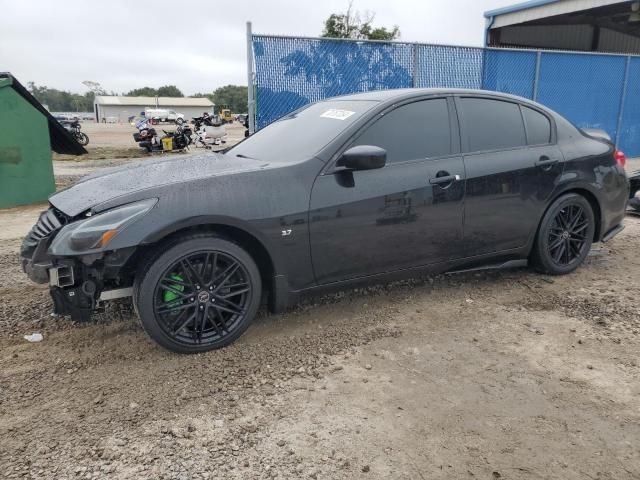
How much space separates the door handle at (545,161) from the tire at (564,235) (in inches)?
13.1

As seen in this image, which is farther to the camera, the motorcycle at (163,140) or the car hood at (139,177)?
the motorcycle at (163,140)

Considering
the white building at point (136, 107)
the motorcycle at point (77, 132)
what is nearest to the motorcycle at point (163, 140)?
the motorcycle at point (77, 132)

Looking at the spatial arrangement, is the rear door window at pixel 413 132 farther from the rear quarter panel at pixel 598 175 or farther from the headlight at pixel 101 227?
the headlight at pixel 101 227

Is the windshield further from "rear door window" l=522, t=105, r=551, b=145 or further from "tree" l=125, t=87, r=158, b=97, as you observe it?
"tree" l=125, t=87, r=158, b=97

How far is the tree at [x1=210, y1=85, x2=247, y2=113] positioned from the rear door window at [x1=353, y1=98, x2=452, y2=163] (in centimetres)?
10535

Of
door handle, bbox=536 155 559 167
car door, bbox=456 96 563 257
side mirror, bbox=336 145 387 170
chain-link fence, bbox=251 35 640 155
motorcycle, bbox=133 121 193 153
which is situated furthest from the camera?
motorcycle, bbox=133 121 193 153

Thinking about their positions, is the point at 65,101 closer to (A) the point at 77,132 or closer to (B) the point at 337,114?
(A) the point at 77,132

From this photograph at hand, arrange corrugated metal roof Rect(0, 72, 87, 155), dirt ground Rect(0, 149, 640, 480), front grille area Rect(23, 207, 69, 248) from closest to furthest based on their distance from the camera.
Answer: dirt ground Rect(0, 149, 640, 480) → front grille area Rect(23, 207, 69, 248) → corrugated metal roof Rect(0, 72, 87, 155)

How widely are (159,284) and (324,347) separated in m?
Result: 1.13

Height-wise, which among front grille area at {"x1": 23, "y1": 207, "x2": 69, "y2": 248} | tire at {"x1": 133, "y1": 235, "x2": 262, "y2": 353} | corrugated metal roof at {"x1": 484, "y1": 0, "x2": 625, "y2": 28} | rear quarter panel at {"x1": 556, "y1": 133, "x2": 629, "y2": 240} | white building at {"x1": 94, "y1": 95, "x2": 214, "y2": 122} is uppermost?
white building at {"x1": 94, "y1": 95, "x2": 214, "y2": 122}

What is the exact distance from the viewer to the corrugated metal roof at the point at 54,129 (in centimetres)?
756

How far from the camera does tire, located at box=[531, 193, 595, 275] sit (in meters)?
4.44

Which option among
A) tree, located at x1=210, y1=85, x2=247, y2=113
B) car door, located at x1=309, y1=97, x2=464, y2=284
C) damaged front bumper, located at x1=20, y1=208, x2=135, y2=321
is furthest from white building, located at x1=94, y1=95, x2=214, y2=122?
damaged front bumper, located at x1=20, y1=208, x2=135, y2=321

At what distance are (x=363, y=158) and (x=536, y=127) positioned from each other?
6.42 feet
